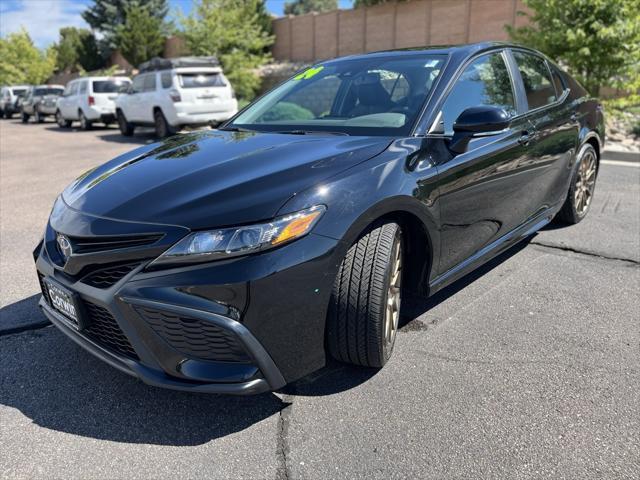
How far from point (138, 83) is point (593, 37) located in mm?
10893

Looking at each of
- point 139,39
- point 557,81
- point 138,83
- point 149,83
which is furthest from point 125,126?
point 139,39

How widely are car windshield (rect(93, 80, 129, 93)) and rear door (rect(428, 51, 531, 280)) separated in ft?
54.1

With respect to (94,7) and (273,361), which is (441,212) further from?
(94,7)

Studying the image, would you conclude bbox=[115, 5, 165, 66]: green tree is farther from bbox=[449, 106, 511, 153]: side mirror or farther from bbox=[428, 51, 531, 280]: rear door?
bbox=[449, 106, 511, 153]: side mirror

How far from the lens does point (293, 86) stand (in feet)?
12.3

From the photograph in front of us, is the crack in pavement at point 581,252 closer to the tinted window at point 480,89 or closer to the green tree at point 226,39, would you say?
the tinted window at point 480,89

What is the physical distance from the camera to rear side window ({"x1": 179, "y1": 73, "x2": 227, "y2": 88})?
41.8 ft

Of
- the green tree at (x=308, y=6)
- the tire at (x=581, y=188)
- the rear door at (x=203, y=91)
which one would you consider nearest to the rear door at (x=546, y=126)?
the tire at (x=581, y=188)

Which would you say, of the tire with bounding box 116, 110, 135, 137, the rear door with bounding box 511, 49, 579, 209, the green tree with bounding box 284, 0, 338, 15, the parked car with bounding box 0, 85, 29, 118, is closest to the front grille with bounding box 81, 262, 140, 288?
the rear door with bounding box 511, 49, 579, 209

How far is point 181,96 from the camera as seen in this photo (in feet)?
41.1

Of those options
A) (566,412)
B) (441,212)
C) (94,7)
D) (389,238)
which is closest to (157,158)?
(389,238)

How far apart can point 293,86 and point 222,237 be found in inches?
80.7

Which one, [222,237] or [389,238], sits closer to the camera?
[222,237]

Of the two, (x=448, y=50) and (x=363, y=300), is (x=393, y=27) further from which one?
(x=363, y=300)
